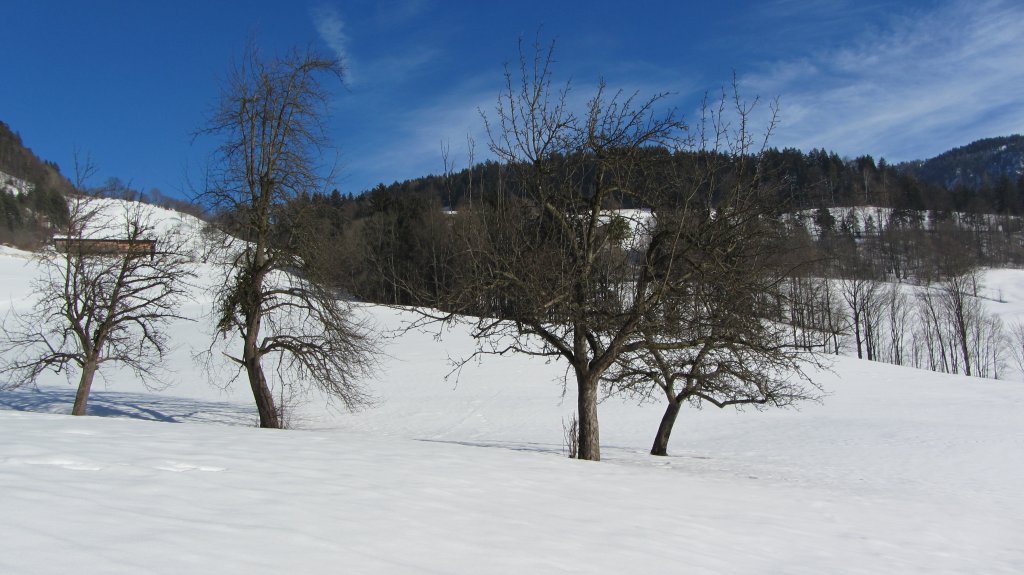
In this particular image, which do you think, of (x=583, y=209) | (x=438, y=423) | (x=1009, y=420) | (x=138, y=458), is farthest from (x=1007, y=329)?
(x=138, y=458)

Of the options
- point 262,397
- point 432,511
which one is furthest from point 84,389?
point 432,511

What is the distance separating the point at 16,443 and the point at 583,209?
28.0 ft

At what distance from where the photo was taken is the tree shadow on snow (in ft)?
63.2

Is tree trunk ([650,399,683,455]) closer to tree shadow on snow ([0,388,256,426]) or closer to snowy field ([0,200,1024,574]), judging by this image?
snowy field ([0,200,1024,574])

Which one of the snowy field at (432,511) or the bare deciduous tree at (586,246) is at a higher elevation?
the bare deciduous tree at (586,246)

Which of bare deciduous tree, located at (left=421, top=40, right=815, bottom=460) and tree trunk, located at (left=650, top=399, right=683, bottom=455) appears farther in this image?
tree trunk, located at (left=650, top=399, right=683, bottom=455)

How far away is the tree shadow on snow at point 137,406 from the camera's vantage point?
19.3m

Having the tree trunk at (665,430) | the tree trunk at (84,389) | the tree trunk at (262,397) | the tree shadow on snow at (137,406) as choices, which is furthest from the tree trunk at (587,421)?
the tree trunk at (84,389)

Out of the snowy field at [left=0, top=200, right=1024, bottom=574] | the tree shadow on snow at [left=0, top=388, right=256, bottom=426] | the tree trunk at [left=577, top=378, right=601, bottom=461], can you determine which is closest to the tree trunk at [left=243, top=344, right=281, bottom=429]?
the tree shadow on snow at [left=0, top=388, right=256, bottom=426]

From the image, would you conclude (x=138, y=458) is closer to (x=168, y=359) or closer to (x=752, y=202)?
(x=752, y=202)

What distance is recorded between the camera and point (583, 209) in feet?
36.2

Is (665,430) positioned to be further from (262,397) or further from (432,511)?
(432,511)

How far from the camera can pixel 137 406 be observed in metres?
20.9

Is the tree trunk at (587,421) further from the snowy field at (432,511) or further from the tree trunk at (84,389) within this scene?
the tree trunk at (84,389)
